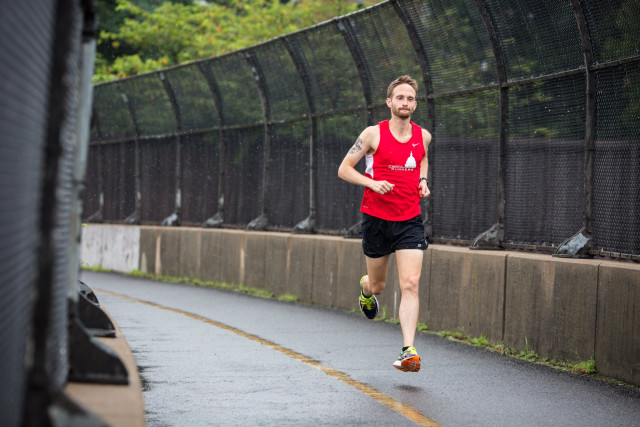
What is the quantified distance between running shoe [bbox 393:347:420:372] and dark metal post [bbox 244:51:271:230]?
9.26 m

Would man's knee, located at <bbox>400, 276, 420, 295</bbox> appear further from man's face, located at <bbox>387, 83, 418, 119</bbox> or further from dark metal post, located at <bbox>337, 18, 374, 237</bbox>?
dark metal post, located at <bbox>337, 18, 374, 237</bbox>

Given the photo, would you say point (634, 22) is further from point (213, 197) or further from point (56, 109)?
point (213, 197)

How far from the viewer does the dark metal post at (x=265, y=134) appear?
1631 cm

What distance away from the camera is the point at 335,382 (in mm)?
7246

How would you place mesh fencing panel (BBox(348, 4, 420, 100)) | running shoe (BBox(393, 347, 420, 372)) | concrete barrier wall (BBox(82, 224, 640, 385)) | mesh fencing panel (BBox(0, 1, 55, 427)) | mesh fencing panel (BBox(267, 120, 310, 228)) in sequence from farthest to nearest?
mesh fencing panel (BBox(267, 120, 310, 228))
mesh fencing panel (BBox(348, 4, 420, 100))
concrete barrier wall (BBox(82, 224, 640, 385))
running shoe (BBox(393, 347, 420, 372))
mesh fencing panel (BBox(0, 1, 55, 427))

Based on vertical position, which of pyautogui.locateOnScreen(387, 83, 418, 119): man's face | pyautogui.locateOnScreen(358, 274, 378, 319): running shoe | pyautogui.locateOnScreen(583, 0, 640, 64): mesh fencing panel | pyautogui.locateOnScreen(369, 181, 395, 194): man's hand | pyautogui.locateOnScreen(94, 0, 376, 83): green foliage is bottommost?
pyautogui.locateOnScreen(358, 274, 378, 319): running shoe

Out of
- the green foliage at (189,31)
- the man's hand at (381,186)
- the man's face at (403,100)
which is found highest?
the green foliage at (189,31)

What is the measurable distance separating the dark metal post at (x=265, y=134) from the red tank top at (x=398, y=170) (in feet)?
27.0

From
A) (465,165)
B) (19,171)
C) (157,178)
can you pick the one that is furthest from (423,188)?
(157,178)

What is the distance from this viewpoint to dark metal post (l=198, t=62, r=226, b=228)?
1800cm

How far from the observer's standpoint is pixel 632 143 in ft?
27.1

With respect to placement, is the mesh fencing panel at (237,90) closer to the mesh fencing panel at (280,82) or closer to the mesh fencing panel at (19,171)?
the mesh fencing panel at (280,82)

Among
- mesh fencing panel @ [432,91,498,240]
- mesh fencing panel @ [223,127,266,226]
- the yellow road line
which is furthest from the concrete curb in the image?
mesh fencing panel @ [223,127,266,226]

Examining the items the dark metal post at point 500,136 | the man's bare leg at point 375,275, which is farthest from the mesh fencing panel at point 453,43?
the man's bare leg at point 375,275
